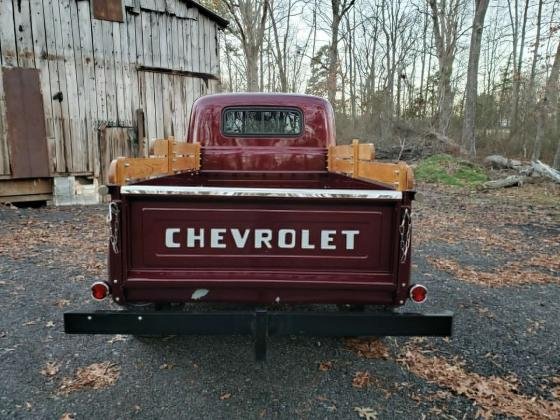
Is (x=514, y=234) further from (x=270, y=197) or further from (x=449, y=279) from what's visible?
(x=270, y=197)

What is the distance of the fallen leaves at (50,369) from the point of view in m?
2.96

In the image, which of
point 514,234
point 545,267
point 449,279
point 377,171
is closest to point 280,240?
point 377,171

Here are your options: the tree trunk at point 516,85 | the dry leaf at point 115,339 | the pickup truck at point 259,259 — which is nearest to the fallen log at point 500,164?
the tree trunk at point 516,85

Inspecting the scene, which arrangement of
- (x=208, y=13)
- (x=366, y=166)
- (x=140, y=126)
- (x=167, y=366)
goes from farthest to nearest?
(x=208, y=13)
(x=140, y=126)
(x=366, y=166)
(x=167, y=366)

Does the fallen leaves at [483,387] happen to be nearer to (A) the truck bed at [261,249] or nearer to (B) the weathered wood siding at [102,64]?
(A) the truck bed at [261,249]

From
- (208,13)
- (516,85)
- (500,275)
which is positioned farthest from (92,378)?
(516,85)

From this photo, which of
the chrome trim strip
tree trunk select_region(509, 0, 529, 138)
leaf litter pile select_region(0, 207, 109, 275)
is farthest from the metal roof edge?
tree trunk select_region(509, 0, 529, 138)

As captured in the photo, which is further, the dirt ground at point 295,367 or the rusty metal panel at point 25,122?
the rusty metal panel at point 25,122

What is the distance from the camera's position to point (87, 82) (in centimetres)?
991

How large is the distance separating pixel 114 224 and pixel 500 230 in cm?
764

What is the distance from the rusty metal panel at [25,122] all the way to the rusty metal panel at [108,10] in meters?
2.09

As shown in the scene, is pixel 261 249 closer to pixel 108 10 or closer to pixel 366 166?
pixel 366 166

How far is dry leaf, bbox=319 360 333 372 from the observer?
10.1 ft

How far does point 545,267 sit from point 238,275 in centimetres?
512
